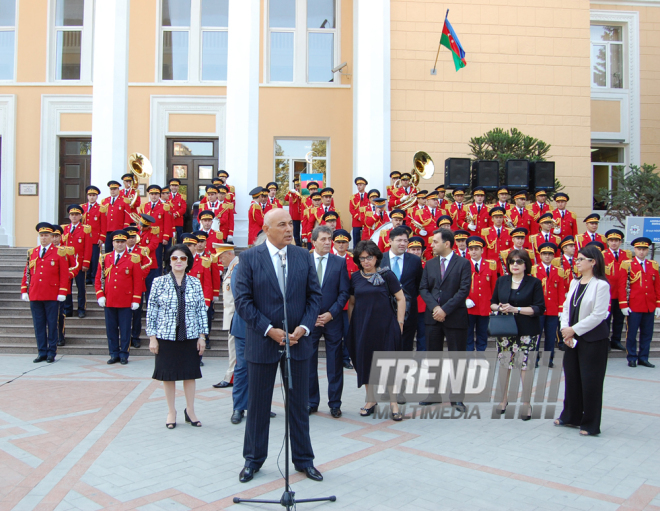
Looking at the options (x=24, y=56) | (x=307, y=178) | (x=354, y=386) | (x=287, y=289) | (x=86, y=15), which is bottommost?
(x=354, y=386)

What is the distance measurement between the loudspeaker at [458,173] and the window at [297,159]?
5111mm

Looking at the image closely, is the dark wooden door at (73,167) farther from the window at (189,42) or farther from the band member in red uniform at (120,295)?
the band member in red uniform at (120,295)

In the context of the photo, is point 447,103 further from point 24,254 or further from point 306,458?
point 306,458

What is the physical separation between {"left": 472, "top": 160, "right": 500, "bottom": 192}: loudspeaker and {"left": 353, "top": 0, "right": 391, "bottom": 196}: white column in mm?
2491

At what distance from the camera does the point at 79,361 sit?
29.6ft

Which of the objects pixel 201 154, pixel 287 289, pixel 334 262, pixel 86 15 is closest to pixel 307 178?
pixel 201 154

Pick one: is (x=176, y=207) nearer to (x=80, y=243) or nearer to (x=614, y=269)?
(x=80, y=243)

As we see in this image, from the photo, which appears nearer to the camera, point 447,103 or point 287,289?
point 287,289

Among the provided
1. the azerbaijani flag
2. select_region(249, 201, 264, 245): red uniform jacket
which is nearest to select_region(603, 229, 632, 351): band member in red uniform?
the azerbaijani flag

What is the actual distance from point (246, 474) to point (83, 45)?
17.2m

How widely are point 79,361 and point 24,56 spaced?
12.8m

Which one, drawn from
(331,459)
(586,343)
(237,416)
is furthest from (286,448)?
(586,343)

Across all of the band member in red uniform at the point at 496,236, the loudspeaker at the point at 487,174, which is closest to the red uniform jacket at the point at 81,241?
the band member in red uniform at the point at 496,236

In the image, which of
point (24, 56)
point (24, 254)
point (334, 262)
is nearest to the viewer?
point (334, 262)
